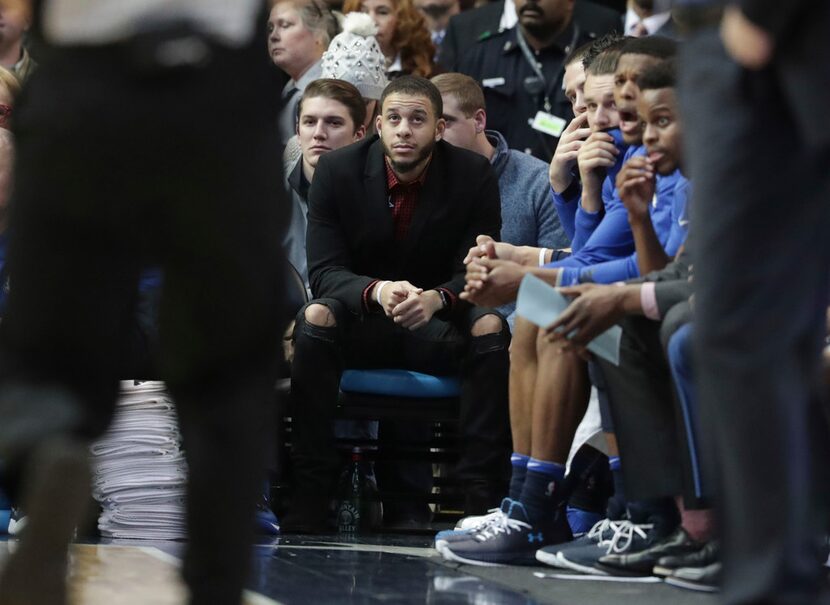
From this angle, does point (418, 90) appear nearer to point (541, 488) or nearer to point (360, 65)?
point (360, 65)

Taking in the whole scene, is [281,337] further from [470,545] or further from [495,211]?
[495,211]

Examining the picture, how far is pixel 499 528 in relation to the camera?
179 inches

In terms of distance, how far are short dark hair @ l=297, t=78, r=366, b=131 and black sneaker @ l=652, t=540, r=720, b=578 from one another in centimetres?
304

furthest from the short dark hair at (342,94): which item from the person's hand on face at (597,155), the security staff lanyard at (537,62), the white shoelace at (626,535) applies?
the white shoelace at (626,535)

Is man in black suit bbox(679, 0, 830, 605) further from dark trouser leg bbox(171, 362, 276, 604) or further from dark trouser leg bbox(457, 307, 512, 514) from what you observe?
dark trouser leg bbox(457, 307, 512, 514)

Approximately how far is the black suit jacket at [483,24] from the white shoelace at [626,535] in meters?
3.66

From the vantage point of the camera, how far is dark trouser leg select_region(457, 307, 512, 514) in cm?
560

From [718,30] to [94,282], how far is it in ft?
3.24

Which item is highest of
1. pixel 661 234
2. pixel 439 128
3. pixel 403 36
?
pixel 403 36

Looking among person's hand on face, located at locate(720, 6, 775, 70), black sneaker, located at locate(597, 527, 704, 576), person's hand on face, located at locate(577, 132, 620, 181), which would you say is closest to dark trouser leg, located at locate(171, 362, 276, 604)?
person's hand on face, located at locate(720, 6, 775, 70)

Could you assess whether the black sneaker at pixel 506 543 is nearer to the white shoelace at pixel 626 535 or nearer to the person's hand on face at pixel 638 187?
the white shoelace at pixel 626 535

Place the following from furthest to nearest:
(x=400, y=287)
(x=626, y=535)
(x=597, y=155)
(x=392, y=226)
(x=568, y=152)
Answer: (x=392, y=226) → (x=400, y=287) → (x=568, y=152) → (x=597, y=155) → (x=626, y=535)

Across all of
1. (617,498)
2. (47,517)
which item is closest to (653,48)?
(617,498)

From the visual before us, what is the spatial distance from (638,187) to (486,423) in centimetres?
162
